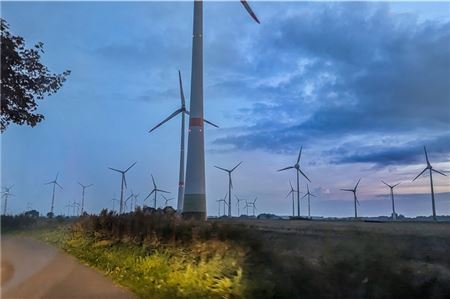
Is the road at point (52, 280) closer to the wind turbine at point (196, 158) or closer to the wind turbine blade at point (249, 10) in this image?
the wind turbine at point (196, 158)

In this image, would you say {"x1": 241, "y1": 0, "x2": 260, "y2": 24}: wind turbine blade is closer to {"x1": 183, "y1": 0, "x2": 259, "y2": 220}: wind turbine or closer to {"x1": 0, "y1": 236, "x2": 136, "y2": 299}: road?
{"x1": 183, "y1": 0, "x2": 259, "y2": 220}: wind turbine

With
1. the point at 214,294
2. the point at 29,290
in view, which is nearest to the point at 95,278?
the point at 29,290

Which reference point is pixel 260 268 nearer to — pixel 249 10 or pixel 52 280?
pixel 52 280

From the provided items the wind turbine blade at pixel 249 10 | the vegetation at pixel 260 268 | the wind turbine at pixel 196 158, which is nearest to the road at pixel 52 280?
the vegetation at pixel 260 268

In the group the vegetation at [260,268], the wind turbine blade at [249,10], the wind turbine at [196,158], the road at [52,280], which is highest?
the wind turbine blade at [249,10]

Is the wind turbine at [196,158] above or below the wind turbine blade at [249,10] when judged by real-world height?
below

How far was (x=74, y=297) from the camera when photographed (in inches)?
360

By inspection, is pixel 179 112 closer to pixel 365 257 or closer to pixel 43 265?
pixel 43 265

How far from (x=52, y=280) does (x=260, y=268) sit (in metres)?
5.56

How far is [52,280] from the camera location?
11.3m

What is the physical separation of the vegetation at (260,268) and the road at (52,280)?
20.6 inches

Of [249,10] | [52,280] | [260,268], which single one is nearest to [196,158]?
[249,10]

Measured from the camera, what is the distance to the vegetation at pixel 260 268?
299 inches

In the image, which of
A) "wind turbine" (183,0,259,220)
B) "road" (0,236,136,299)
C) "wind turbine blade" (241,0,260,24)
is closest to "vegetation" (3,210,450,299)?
"road" (0,236,136,299)
